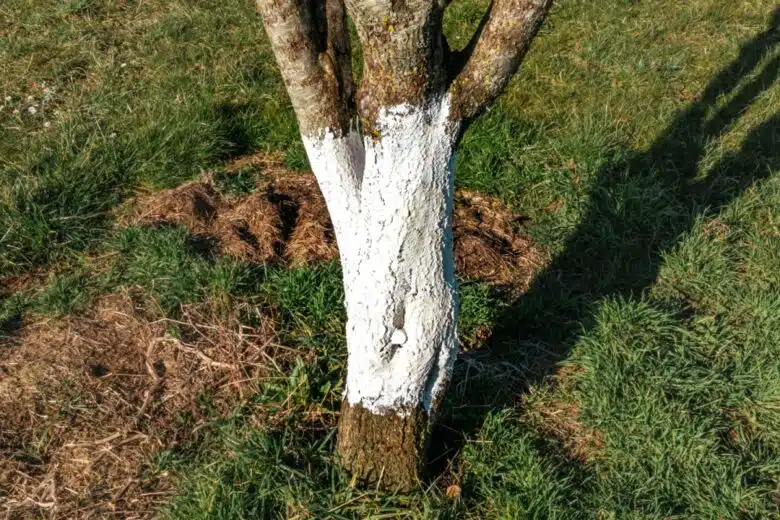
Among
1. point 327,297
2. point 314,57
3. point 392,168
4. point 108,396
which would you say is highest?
point 314,57

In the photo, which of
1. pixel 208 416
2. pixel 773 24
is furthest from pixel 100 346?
pixel 773 24

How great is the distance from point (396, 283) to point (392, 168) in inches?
15.9

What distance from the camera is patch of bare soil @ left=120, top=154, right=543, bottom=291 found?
422cm

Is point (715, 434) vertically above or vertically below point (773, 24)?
below

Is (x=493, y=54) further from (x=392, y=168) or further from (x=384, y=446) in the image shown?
(x=384, y=446)

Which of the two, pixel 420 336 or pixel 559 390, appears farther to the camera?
pixel 559 390

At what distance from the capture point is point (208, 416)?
11.1 feet

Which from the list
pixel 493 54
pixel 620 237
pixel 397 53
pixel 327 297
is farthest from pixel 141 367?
pixel 620 237

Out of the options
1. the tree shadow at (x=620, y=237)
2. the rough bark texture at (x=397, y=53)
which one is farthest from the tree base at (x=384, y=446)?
the rough bark texture at (x=397, y=53)

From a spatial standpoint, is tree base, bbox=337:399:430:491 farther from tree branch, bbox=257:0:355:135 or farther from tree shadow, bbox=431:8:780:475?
tree branch, bbox=257:0:355:135

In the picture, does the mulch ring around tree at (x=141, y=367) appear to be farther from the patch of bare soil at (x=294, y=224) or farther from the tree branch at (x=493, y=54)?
the tree branch at (x=493, y=54)

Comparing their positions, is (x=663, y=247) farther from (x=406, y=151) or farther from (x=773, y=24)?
(x=773, y=24)

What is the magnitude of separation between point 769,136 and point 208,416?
407 centimetres

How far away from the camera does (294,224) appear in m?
4.50
